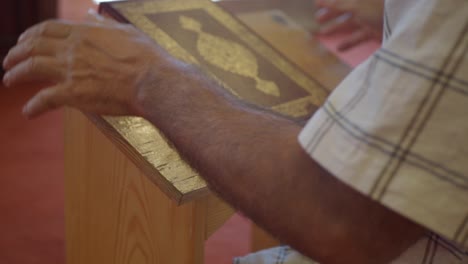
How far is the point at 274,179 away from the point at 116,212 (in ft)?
1.55

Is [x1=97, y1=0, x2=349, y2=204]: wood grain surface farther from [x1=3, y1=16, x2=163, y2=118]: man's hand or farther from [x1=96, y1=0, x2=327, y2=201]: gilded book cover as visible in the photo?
[x1=3, y1=16, x2=163, y2=118]: man's hand

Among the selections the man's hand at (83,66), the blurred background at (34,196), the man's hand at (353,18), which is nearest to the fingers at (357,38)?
the man's hand at (353,18)

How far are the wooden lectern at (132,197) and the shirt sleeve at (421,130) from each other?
340 millimetres

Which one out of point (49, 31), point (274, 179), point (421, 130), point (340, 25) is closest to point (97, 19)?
point (49, 31)

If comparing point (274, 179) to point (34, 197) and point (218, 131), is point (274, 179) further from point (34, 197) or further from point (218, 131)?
point (34, 197)

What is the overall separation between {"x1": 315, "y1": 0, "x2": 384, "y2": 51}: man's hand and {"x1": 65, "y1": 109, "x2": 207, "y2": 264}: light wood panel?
0.54 meters

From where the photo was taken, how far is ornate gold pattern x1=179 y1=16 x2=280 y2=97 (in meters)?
1.08

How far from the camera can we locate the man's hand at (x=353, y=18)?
1.21 meters

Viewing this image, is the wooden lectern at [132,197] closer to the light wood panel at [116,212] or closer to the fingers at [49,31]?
the light wood panel at [116,212]

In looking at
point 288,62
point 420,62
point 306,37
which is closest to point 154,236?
point 288,62

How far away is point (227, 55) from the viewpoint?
111cm

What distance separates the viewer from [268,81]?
3.62ft

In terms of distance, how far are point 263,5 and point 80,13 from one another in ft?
6.44

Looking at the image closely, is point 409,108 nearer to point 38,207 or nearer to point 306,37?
point 306,37
